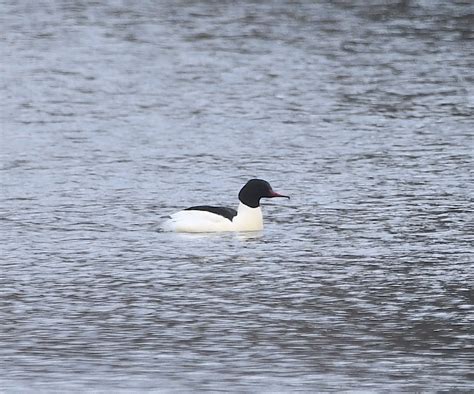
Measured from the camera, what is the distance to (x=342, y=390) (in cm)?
1080

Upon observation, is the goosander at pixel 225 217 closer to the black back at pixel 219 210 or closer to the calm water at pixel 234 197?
the black back at pixel 219 210

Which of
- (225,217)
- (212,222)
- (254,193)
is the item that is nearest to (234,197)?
(254,193)

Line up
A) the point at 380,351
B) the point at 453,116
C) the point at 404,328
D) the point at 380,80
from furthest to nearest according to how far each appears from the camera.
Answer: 1. the point at 380,80
2. the point at 453,116
3. the point at 404,328
4. the point at 380,351

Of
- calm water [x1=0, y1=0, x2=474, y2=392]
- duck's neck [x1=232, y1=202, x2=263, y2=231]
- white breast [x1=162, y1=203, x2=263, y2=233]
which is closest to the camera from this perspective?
calm water [x1=0, y1=0, x2=474, y2=392]

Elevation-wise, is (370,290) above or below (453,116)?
above

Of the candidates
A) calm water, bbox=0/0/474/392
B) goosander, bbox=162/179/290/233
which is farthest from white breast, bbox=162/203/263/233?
calm water, bbox=0/0/474/392

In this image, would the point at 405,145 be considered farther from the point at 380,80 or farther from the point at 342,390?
the point at 342,390

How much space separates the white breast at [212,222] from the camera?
17.2 meters

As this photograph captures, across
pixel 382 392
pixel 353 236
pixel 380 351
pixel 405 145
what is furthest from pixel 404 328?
pixel 405 145

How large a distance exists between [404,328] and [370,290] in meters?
1.56

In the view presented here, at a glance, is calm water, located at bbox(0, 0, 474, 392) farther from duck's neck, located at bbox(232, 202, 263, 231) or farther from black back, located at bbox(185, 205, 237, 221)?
black back, located at bbox(185, 205, 237, 221)

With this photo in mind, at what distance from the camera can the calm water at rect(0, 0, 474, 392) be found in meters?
11.9

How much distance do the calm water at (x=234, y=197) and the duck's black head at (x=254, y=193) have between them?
0.37m

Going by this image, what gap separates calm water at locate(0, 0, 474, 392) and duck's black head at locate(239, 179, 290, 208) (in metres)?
0.37
